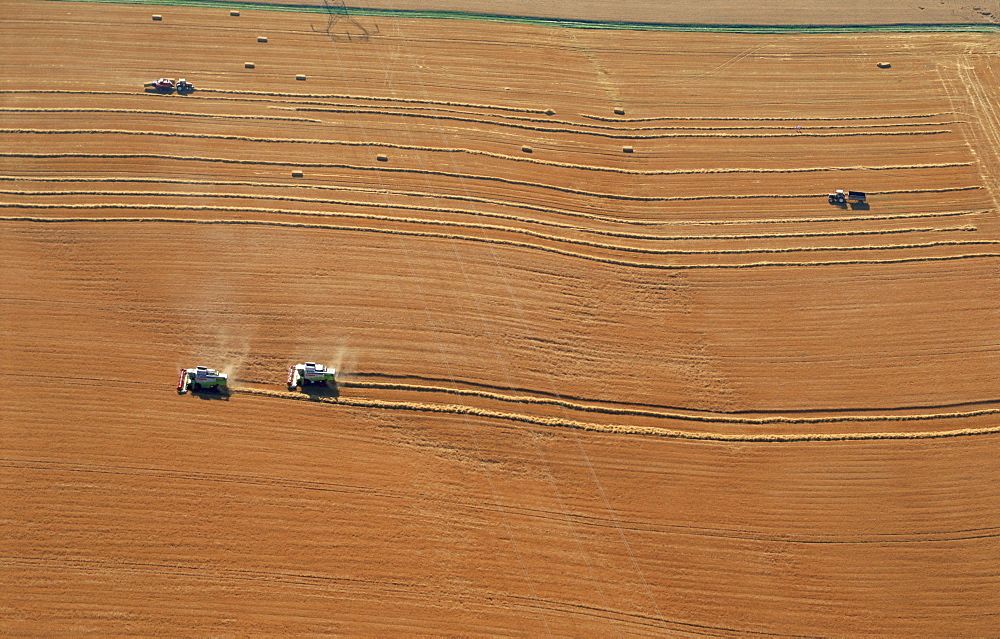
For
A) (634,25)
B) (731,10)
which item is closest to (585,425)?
(634,25)

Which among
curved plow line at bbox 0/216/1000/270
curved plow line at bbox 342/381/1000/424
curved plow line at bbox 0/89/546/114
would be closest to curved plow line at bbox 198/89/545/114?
curved plow line at bbox 0/89/546/114

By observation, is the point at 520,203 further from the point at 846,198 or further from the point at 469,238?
the point at 846,198

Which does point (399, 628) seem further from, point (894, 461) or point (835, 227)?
point (835, 227)

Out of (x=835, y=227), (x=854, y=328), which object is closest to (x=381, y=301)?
(x=854, y=328)

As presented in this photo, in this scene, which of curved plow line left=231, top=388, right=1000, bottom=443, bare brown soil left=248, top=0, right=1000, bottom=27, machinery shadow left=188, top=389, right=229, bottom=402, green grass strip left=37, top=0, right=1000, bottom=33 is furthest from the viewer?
bare brown soil left=248, top=0, right=1000, bottom=27

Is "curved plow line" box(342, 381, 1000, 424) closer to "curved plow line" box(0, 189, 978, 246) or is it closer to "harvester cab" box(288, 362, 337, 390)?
"harvester cab" box(288, 362, 337, 390)
